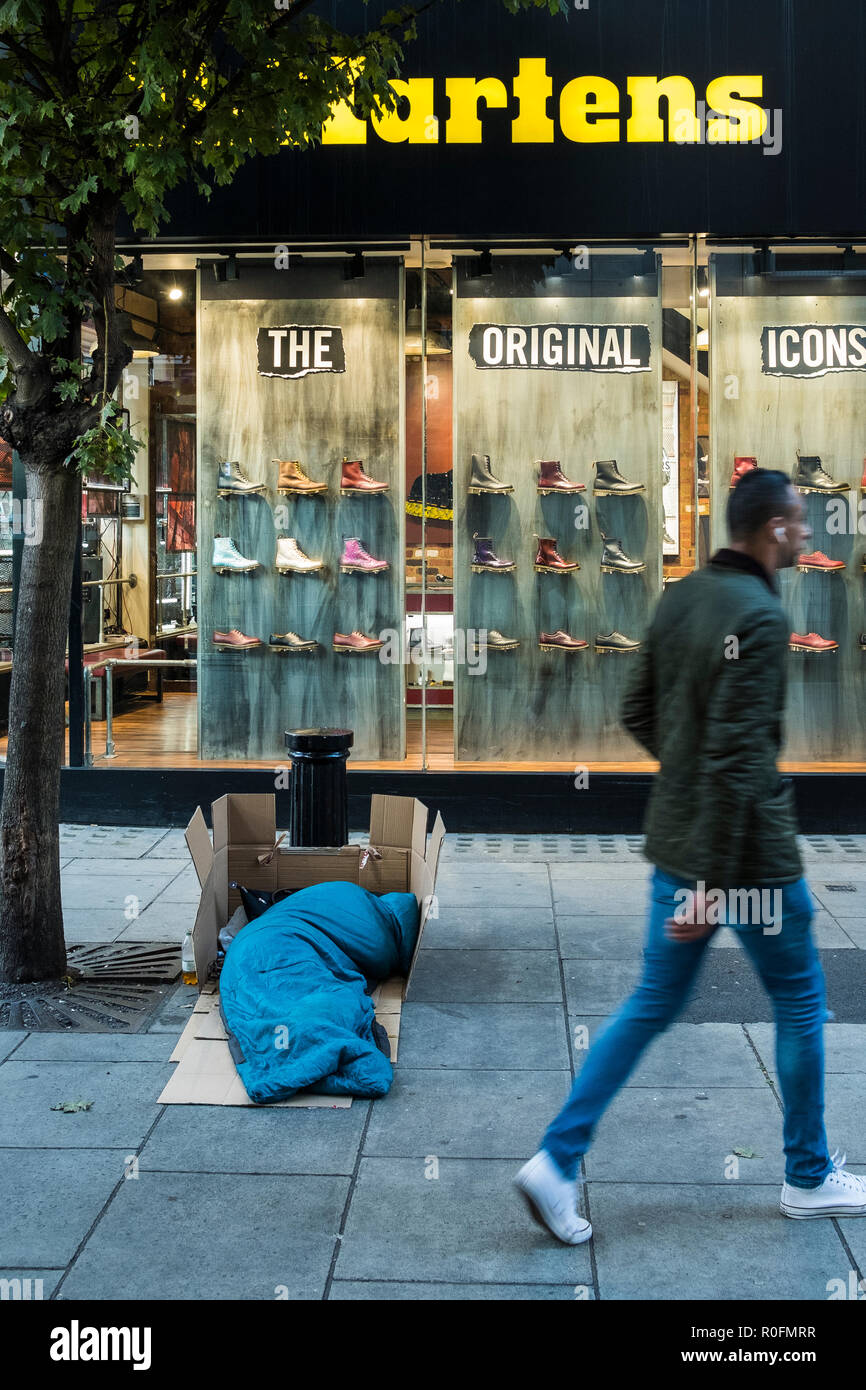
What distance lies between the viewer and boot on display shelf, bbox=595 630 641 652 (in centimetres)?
970

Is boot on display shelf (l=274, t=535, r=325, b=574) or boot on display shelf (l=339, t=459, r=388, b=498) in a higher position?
boot on display shelf (l=339, t=459, r=388, b=498)

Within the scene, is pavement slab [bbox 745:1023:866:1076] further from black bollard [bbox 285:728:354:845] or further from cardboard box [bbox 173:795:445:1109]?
black bollard [bbox 285:728:354:845]

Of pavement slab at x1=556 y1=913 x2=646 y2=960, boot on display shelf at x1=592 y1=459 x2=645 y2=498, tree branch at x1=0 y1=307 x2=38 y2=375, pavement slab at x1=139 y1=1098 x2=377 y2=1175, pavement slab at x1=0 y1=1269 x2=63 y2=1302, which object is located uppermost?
tree branch at x1=0 y1=307 x2=38 y2=375

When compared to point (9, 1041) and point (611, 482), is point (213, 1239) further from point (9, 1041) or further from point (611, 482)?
point (611, 482)

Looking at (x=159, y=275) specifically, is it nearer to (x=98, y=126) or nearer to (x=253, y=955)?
(x=98, y=126)

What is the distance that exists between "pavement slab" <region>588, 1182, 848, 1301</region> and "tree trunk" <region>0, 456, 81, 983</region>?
9.45 feet

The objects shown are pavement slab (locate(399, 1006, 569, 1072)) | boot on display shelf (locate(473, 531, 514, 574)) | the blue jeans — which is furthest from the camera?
boot on display shelf (locate(473, 531, 514, 574))

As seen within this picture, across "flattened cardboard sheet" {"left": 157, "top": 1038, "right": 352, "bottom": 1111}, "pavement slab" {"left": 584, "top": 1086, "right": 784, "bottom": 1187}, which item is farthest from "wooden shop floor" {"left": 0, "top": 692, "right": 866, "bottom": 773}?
"pavement slab" {"left": 584, "top": 1086, "right": 784, "bottom": 1187}

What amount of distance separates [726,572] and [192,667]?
21.4 feet

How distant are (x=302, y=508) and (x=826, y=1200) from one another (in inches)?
263

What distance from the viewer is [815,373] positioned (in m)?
9.54

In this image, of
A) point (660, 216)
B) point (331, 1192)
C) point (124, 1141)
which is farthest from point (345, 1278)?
point (660, 216)

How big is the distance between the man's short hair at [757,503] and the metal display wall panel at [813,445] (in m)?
5.62

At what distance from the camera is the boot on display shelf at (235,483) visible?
980cm
